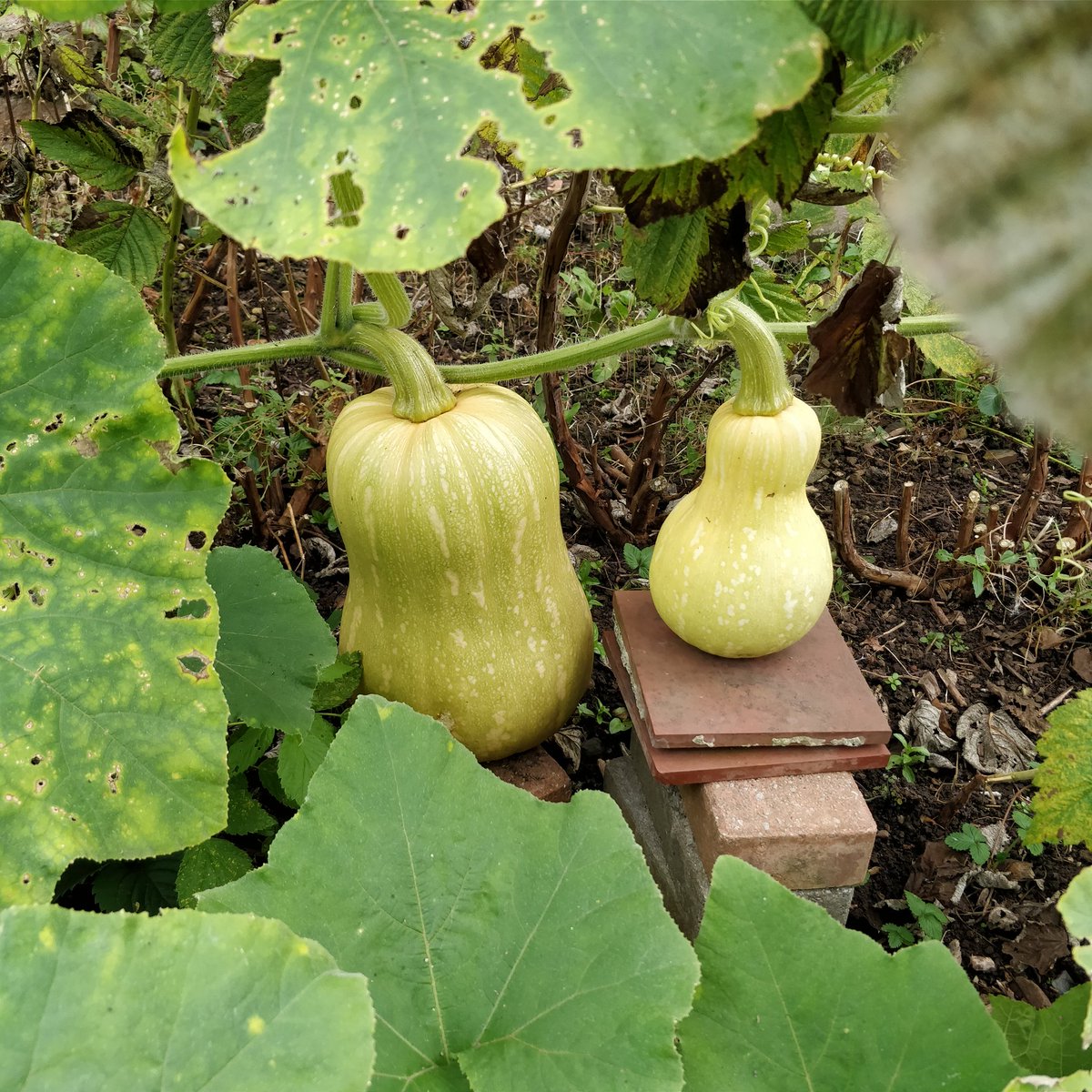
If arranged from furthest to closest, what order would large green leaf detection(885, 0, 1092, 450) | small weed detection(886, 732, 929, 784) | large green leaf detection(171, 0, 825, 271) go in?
1. small weed detection(886, 732, 929, 784)
2. large green leaf detection(171, 0, 825, 271)
3. large green leaf detection(885, 0, 1092, 450)

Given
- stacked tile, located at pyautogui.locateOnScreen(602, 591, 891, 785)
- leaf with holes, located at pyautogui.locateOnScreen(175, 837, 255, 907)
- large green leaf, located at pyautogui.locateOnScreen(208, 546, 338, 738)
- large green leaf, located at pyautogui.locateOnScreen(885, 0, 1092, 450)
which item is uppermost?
large green leaf, located at pyautogui.locateOnScreen(885, 0, 1092, 450)

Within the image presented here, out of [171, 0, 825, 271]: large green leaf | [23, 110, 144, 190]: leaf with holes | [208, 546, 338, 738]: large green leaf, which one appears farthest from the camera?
[23, 110, 144, 190]: leaf with holes

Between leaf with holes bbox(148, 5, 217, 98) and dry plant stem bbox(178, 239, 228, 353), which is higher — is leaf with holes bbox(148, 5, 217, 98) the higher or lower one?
the higher one

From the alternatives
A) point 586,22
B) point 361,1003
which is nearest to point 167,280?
point 586,22

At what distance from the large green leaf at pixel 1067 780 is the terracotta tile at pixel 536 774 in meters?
0.66

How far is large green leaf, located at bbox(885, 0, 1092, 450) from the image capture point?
0.16 metres

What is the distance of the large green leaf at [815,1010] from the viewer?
0.80 meters

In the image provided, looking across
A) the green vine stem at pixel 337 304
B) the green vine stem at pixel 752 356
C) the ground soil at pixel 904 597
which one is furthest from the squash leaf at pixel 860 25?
the ground soil at pixel 904 597

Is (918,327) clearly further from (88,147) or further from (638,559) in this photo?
(88,147)

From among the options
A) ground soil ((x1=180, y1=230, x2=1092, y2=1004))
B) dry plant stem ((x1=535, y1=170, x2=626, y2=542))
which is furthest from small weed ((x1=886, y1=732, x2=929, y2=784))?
dry plant stem ((x1=535, y1=170, x2=626, y2=542))

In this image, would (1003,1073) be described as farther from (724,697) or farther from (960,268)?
(960,268)

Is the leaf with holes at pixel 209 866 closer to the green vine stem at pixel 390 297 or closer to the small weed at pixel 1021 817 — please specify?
the green vine stem at pixel 390 297

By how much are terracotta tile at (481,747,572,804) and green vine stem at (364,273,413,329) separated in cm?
68

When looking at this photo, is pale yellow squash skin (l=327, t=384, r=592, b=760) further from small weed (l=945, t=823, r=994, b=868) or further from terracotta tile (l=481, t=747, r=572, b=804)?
small weed (l=945, t=823, r=994, b=868)
